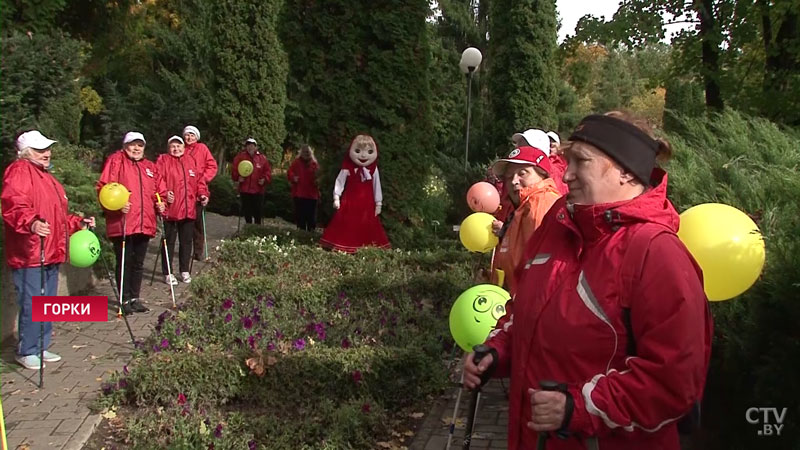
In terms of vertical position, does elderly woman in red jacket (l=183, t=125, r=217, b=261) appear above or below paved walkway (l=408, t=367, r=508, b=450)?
above

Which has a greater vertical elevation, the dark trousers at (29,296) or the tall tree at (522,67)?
the tall tree at (522,67)

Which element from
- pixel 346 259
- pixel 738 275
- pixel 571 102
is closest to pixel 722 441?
pixel 738 275

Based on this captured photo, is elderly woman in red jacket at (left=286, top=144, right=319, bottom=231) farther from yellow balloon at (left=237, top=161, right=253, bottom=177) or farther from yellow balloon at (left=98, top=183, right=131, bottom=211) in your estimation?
yellow balloon at (left=98, top=183, right=131, bottom=211)

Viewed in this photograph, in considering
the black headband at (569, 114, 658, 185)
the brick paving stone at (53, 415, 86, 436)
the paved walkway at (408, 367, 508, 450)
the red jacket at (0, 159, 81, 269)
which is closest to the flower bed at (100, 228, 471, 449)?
the paved walkway at (408, 367, 508, 450)

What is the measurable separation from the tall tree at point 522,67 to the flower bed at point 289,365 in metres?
11.5

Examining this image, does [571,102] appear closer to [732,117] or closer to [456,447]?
[732,117]

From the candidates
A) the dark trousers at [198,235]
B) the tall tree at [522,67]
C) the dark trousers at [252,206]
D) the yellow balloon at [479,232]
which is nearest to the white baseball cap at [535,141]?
the yellow balloon at [479,232]

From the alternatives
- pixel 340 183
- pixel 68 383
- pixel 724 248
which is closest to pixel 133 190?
pixel 68 383

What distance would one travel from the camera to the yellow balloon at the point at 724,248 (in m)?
2.79

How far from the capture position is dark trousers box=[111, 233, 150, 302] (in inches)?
317

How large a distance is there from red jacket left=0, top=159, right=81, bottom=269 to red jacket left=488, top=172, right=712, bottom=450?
487 centimetres

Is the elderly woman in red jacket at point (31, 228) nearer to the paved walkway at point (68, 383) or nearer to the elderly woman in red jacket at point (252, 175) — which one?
the paved walkway at point (68, 383)

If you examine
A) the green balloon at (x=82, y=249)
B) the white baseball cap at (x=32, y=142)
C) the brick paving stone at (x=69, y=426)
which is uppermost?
the white baseball cap at (x=32, y=142)

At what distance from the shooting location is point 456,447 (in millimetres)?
4742
